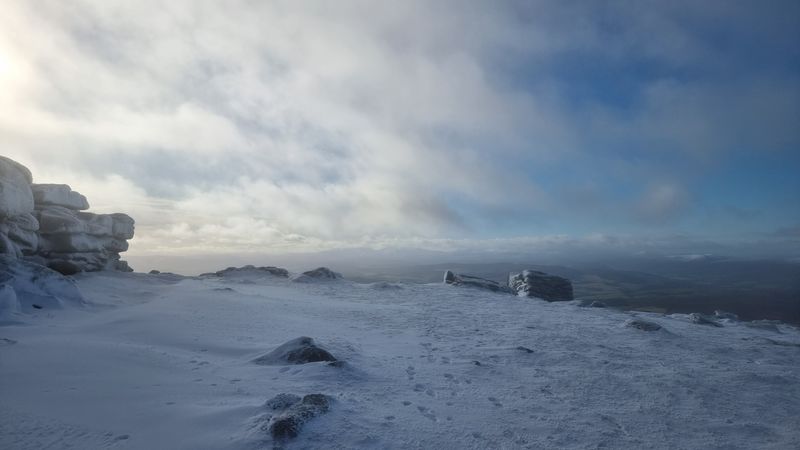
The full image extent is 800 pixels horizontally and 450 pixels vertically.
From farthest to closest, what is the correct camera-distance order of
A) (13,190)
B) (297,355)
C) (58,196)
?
(58,196)
(13,190)
(297,355)

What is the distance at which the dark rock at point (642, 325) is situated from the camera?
1633cm

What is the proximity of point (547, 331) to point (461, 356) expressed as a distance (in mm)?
5580

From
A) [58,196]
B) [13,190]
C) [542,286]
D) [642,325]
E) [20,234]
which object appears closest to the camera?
[642,325]

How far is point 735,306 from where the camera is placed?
107875 millimetres

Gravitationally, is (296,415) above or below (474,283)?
below

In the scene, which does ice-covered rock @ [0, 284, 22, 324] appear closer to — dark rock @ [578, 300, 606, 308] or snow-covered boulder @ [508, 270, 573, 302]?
dark rock @ [578, 300, 606, 308]

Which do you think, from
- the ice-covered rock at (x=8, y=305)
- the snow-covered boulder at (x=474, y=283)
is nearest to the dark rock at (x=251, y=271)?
the snow-covered boulder at (x=474, y=283)

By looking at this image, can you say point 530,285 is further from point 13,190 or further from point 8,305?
point 13,190

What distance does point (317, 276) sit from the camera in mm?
34688

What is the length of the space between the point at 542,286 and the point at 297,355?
28174mm

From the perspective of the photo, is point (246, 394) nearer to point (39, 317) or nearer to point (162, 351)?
point (162, 351)

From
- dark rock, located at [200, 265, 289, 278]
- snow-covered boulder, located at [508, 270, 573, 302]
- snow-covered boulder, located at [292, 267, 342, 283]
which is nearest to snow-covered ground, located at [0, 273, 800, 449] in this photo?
snow-covered boulder, located at [508, 270, 573, 302]

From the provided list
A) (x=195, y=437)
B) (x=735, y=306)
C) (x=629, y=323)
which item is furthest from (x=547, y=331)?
(x=735, y=306)

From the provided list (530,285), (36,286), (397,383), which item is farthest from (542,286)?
(36,286)
